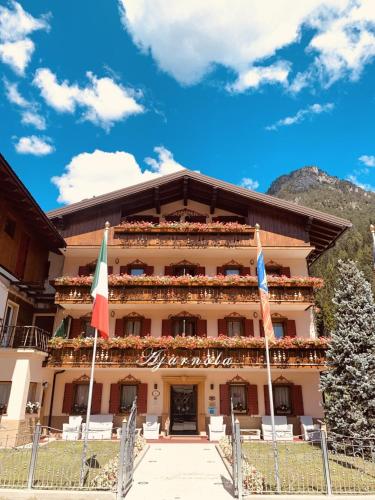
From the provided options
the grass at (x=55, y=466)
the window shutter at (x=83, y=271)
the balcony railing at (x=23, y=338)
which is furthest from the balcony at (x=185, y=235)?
the grass at (x=55, y=466)

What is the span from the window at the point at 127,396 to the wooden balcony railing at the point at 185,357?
2.51 m

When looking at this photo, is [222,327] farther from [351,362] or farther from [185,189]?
[185,189]

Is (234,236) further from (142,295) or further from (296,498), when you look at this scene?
(296,498)

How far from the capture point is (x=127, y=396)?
1961 centimetres

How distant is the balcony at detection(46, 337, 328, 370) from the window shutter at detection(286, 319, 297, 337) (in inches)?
94.5

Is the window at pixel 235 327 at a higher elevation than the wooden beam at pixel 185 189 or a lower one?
lower

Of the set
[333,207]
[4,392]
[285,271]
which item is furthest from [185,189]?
[333,207]

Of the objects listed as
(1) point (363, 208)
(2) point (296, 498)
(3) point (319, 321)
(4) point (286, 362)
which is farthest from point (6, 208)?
(1) point (363, 208)

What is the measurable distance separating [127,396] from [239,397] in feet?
18.6

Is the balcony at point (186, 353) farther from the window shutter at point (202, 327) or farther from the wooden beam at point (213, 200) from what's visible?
the wooden beam at point (213, 200)

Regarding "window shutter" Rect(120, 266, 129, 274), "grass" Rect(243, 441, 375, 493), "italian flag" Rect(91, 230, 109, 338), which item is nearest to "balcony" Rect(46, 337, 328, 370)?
"grass" Rect(243, 441, 375, 493)

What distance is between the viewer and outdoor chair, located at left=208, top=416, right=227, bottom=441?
1758 cm

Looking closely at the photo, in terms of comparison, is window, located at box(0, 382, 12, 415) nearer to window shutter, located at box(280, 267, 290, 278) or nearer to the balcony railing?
the balcony railing

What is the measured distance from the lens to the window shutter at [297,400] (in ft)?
62.7
